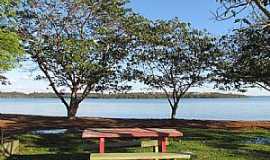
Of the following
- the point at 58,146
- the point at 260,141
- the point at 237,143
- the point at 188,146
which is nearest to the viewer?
the point at 188,146

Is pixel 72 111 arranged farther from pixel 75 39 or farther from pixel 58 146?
pixel 58 146

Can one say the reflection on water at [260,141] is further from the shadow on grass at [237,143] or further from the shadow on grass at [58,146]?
the shadow on grass at [58,146]

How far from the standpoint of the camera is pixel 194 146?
14578mm

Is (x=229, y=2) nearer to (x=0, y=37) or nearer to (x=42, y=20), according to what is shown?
(x=0, y=37)

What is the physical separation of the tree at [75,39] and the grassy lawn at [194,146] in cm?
843

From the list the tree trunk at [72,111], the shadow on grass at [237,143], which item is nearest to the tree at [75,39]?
the tree trunk at [72,111]

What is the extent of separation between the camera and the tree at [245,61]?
77.6 ft

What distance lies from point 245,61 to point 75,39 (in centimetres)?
829

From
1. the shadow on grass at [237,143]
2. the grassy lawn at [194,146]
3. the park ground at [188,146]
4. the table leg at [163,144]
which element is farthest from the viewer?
the shadow on grass at [237,143]

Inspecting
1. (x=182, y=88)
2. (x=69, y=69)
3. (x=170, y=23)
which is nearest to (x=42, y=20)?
(x=69, y=69)

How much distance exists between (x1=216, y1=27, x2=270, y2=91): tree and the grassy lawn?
19.7 feet

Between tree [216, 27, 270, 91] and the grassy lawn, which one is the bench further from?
tree [216, 27, 270, 91]

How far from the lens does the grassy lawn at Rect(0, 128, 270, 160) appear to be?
1257 centimetres

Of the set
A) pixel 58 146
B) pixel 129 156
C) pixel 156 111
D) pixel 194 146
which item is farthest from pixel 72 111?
pixel 156 111
